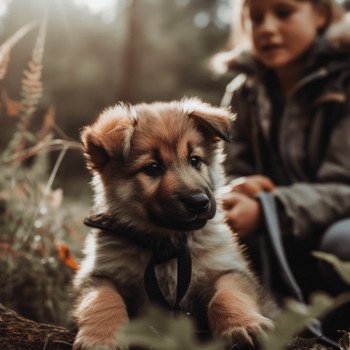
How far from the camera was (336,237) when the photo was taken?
10.2ft

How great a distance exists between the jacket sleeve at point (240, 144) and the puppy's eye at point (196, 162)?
148cm

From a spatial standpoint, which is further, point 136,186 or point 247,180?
point 247,180

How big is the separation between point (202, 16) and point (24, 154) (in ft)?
28.8

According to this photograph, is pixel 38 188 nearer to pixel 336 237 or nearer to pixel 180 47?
pixel 336 237

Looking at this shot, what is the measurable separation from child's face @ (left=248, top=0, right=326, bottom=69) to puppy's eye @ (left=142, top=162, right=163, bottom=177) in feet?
5.75

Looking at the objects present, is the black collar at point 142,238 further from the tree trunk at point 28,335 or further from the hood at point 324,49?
the hood at point 324,49

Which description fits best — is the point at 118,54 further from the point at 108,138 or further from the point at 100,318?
the point at 100,318

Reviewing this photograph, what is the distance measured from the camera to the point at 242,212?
3205 mm

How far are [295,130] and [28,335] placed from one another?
8.56 feet

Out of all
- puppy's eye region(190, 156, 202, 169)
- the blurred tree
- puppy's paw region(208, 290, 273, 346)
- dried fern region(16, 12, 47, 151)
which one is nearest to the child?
puppy's eye region(190, 156, 202, 169)

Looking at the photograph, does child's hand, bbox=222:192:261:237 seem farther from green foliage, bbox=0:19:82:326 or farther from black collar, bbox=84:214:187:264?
green foliage, bbox=0:19:82:326

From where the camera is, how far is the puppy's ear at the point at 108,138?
8.07 ft

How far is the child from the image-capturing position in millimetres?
3334

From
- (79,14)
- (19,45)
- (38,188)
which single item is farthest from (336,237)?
(79,14)
